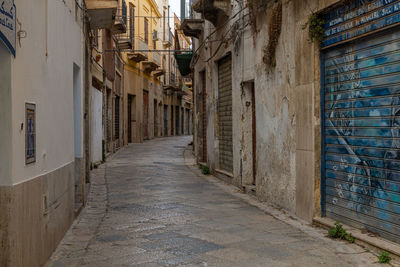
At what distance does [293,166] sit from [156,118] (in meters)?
29.1

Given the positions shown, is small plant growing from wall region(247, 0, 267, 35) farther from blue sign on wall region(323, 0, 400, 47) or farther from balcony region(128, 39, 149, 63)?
balcony region(128, 39, 149, 63)

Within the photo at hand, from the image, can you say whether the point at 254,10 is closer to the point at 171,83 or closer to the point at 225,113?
the point at 225,113

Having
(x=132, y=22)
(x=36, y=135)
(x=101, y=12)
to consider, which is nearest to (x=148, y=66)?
(x=132, y=22)

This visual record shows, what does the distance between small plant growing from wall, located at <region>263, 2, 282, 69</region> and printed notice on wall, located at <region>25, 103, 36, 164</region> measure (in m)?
4.76

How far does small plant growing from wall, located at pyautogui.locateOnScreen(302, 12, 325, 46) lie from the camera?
6.60 meters

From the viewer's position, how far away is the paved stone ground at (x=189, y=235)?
198 inches

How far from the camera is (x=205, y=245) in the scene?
18.3 ft

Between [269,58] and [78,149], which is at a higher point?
[269,58]

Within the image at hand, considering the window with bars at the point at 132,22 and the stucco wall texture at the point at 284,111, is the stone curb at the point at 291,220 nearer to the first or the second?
the stucco wall texture at the point at 284,111

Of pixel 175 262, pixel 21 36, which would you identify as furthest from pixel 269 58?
pixel 21 36

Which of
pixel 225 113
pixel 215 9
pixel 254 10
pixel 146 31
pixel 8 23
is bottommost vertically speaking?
pixel 225 113

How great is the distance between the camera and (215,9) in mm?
12391

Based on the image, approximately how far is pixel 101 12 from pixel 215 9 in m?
3.47

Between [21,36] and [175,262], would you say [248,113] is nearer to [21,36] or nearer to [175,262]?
[175,262]
